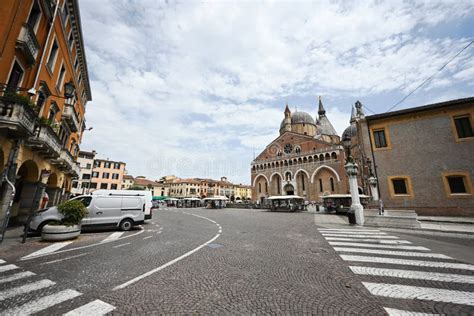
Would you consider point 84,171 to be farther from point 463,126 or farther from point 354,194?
point 463,126

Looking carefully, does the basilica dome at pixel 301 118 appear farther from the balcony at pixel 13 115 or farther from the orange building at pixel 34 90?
the balcony at pixel 13 115

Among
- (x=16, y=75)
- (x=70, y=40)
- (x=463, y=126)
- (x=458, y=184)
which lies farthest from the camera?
(x=70, y=40)

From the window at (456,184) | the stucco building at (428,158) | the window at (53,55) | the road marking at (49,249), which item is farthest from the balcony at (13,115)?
the window at (456,184)

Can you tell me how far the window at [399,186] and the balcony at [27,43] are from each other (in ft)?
82.0

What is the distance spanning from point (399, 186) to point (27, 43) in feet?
82.9

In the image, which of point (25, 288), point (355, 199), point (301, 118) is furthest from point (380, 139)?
point (301, 118)

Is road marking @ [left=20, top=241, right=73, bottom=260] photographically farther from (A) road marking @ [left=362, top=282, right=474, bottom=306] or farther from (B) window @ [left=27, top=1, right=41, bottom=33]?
(B) window @ [left=27, top=1, right=41, bottom=33]

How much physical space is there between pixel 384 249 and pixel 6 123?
14811 mm

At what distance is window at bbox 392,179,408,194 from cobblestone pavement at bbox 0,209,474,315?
36.3ft

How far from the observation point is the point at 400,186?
16.2 meters

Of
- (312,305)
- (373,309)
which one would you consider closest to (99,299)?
(312,305)

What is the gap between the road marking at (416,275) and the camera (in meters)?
4.40

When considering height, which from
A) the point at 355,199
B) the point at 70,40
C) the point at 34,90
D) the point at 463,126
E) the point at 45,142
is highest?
the point at 70,40

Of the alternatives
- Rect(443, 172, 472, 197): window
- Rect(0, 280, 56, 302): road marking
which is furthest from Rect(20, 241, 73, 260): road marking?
Rect(443, 172, 472, 197): window
